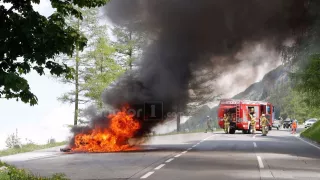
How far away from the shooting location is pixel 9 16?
12.0 meters

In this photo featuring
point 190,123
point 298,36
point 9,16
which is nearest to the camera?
point 9,16

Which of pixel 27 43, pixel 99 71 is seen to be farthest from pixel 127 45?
pixel 27 43

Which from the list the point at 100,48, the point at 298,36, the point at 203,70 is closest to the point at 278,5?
the point at 298,36

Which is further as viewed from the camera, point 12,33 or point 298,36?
point 298,36

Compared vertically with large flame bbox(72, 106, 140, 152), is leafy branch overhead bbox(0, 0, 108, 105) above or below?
above

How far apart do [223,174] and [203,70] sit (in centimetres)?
1138

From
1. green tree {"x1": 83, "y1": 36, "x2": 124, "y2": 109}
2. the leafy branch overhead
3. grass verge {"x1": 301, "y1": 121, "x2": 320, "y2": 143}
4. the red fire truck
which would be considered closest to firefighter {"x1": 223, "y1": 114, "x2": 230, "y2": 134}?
the red fire truck

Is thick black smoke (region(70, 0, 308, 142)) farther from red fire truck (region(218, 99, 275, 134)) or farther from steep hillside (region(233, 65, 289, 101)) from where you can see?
red fire truck (region(218, 99, 275, 134))

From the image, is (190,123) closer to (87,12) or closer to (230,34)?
(87,12)

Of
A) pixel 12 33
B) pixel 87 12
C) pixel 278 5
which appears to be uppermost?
pixel 87 12

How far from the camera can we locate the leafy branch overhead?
37.6ft

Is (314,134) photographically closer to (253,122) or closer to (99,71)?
(253,122)

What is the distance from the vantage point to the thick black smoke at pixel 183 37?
22891 mm

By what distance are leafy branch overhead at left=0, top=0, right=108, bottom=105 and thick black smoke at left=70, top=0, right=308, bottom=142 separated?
36.7 ft
